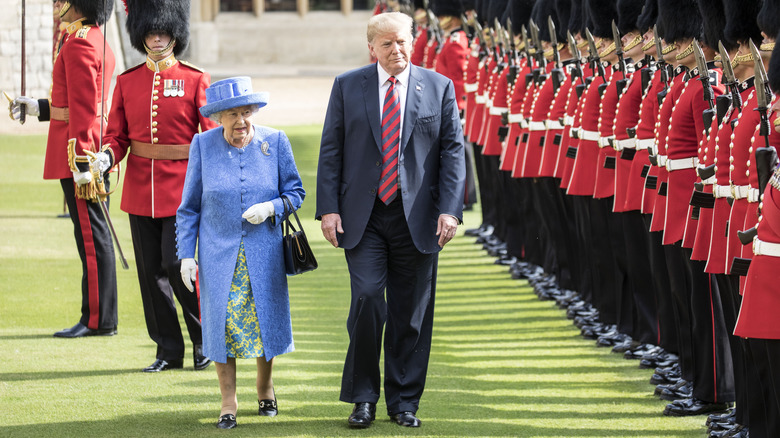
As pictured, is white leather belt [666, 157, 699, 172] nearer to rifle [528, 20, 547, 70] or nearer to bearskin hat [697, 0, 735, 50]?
bearskin hat [697, 0, 735, 50]

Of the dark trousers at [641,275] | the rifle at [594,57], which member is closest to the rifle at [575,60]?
the rifle at [594,57]

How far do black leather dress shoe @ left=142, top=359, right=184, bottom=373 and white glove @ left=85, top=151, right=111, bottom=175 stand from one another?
94 cm

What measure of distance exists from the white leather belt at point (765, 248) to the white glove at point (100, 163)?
10.5 feet

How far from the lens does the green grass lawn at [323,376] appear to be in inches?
223

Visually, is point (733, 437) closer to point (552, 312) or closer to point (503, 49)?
point (552, 312)

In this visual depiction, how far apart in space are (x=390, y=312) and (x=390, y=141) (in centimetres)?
69

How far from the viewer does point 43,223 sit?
40.0 ft

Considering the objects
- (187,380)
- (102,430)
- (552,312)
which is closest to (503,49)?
(552,312)

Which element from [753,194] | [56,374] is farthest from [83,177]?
[753,194]

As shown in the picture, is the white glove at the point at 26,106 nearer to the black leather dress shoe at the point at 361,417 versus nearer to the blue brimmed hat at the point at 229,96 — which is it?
the blue brimmed hat at the point at 229,96

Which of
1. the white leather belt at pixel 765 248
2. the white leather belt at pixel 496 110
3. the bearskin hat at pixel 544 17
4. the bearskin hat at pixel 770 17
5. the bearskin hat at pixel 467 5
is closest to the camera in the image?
the white leather belt at pixel 765 248

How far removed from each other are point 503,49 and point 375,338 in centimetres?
545

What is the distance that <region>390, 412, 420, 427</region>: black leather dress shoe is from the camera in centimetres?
562

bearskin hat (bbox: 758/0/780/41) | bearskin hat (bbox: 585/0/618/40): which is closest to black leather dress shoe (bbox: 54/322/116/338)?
bearskin hat (bbox: 585/0/618/40)
